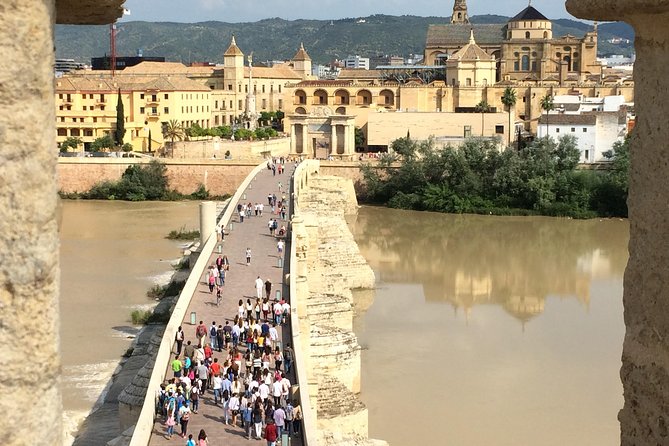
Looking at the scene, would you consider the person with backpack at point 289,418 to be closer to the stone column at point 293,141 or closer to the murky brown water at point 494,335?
the murky brown water at point 494,335

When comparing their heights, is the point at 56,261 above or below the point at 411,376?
above

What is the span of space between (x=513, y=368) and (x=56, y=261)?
19.5 meters

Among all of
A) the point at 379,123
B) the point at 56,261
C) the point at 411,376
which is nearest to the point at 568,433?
the point at 411,376

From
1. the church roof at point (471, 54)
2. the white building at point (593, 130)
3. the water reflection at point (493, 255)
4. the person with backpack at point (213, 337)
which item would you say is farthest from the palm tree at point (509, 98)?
the person with backpack at point (213, 337)

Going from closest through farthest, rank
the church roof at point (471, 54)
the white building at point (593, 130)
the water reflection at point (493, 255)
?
the water reflection at point (493, 255) → the white building at point (593, 130) → the church roof at point (471, 54)

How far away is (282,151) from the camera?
57531mm

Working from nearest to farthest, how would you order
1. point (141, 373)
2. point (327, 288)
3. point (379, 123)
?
point (141, 373) < point (327, 288) < point (379, 123)

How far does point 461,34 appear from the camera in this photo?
79125 millimetres

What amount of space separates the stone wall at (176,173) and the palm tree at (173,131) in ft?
9.66

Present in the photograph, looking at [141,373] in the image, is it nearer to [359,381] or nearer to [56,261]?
[359,381]

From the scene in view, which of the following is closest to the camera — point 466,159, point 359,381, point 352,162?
point 359,381

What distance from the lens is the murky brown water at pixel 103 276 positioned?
2050 centimetres

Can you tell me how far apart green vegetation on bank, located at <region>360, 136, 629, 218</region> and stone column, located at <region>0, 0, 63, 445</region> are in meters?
43.1

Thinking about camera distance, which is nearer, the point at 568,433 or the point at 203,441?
the point at 203,441
